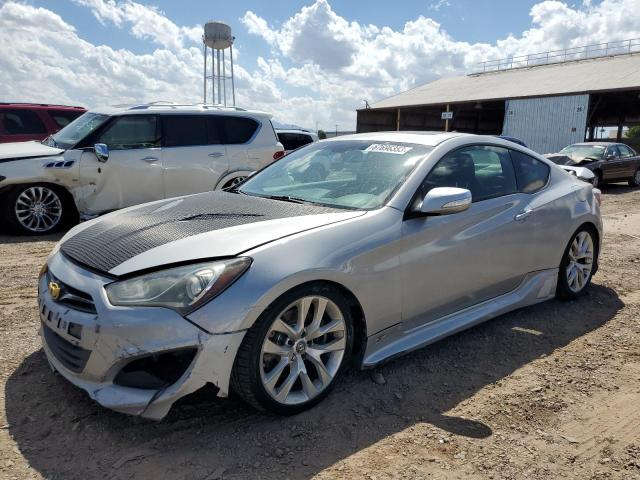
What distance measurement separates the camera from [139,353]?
233cm

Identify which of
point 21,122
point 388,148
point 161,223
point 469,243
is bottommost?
point 469,243

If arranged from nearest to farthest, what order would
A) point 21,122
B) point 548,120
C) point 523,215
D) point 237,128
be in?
point 523,215 < point 237,128 < point 21,122 < point 548,120

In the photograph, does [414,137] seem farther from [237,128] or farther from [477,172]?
[237,128]

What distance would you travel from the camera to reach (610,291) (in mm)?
5008

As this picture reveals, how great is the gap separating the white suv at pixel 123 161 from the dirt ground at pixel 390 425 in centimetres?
372

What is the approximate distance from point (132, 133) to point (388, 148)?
507 centimetres

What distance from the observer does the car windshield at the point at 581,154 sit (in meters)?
15.3

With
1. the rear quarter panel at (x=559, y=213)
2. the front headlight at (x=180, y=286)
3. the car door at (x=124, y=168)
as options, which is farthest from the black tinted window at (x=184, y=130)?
the front headlight at (x=180, y=286)

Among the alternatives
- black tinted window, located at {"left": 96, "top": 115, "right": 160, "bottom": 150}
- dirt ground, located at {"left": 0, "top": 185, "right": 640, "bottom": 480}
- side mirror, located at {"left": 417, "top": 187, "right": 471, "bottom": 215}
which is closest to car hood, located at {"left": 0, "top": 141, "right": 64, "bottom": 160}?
black tinted window, located at {"left": 96, "top": 115, "right": 160, "bottom": 150}

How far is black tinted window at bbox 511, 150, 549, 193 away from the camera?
4105 millimetres

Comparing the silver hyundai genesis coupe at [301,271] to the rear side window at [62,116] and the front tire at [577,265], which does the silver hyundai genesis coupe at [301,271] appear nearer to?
the front tire at [577,265]

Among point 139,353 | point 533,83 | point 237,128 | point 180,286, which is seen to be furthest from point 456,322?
point 533,83

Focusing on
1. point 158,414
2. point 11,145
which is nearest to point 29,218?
point 11,145

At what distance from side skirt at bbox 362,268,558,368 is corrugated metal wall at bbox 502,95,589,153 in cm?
2591
